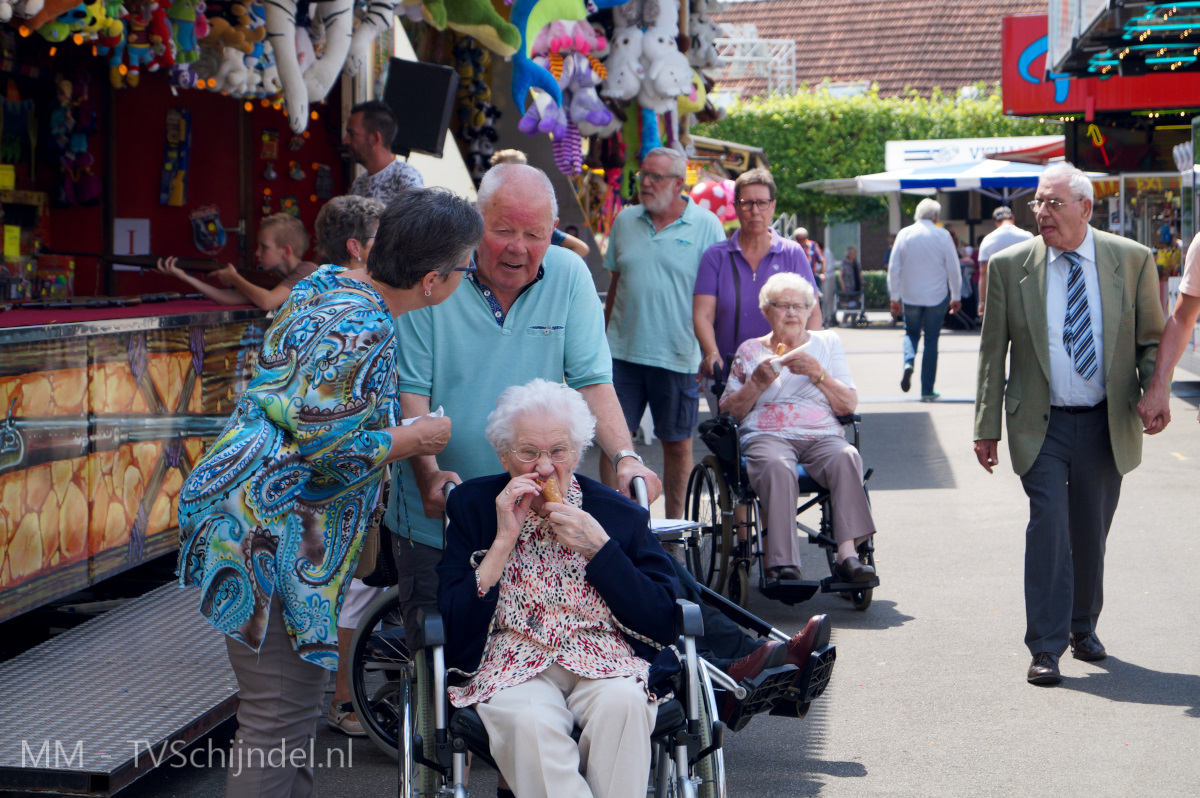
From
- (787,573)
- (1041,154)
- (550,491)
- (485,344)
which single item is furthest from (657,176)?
(1041,154)

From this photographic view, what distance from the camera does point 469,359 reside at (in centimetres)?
382

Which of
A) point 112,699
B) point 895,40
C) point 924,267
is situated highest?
point 895,40

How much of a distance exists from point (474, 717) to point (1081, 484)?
3110 millimetres

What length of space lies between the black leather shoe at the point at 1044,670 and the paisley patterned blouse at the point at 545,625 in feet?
7.90

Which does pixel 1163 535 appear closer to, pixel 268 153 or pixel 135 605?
pixel 135 605

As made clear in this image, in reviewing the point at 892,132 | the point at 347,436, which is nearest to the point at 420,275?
the point at 347,436

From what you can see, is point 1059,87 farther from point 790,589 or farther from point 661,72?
point 790,589

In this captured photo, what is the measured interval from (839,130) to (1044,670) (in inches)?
1089

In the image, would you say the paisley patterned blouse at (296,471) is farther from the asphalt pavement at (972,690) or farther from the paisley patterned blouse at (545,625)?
the asphalt pavement at (972,690)

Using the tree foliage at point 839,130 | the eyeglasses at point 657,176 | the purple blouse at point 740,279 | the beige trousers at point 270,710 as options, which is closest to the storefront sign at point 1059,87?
the purple blouse at point 740,279

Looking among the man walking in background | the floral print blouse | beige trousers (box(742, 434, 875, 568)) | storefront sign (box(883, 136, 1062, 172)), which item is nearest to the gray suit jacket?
beige trousers (box(742, 434, 875, 568))

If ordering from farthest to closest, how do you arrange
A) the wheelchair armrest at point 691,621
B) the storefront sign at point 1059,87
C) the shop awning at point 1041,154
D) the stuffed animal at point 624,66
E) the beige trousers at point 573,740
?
the shop awning at point 1041,154 < the storefront sign at point 1059,87 < the stuffed animal at point 624,66 < the wheelchair armrest at point 691,621 < the beige trousers at point 573,740

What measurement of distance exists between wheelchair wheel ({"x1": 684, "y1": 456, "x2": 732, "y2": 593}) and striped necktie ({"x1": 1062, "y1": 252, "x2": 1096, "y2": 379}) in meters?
1.70

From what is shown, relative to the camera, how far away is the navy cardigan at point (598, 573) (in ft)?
10.8
